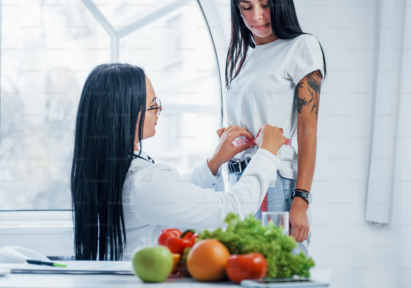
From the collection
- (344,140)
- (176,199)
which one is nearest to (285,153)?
(176,199)

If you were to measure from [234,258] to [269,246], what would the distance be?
0.22 feet

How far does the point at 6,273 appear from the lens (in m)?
0.84

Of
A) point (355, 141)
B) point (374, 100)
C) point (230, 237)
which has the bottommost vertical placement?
point (230, 237)

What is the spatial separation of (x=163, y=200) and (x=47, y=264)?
1.07ft

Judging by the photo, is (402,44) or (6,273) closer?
(6,273)

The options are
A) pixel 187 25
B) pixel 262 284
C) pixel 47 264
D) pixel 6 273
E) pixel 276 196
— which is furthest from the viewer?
pixel 187 25

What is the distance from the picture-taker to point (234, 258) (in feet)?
2.37

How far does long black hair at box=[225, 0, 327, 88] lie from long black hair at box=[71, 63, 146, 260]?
517 mm

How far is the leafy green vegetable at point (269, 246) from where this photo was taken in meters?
0.74

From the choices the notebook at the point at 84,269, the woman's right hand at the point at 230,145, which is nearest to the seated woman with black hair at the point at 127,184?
the woman's right hand at the point at 230,145

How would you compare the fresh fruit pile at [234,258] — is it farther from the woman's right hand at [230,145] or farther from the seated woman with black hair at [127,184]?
the woman's right hand at [230,145]

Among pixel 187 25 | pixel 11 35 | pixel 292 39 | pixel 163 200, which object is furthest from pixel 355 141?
pixel 11 35

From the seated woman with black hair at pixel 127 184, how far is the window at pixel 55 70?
140cm

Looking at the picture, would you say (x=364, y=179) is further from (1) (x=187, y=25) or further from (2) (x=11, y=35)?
(2) (x=11, y=35)
